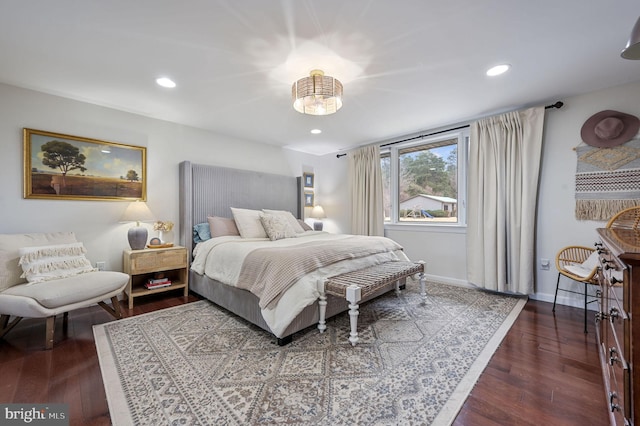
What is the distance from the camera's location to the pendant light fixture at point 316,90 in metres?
2.19

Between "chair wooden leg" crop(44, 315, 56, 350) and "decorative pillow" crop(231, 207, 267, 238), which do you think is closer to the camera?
"chair wooden leg" crop(44, 315, 56, 350)

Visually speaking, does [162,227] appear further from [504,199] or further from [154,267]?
[504,199]

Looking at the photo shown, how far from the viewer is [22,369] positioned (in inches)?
68.9

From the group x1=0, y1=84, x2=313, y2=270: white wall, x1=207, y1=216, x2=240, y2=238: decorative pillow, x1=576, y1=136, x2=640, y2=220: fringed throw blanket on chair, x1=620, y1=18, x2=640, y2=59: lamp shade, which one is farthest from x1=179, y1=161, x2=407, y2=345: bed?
x1=620, y1=18, x2=640, y2=59: lamp shade

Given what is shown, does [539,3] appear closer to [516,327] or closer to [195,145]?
[516,327]

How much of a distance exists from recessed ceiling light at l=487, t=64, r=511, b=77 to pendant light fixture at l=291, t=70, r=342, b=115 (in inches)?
52.9

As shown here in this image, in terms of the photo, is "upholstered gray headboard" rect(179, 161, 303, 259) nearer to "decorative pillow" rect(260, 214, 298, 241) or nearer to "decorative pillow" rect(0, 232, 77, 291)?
"decorative pillow" rect(260, 214, 298, 241)

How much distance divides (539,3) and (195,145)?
3.86m

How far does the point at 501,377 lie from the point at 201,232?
3411 millimetres

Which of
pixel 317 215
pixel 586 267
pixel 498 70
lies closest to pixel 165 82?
pixel 498 70

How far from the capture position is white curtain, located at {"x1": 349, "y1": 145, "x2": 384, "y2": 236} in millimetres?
4453

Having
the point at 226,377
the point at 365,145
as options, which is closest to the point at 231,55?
the point at 226,377

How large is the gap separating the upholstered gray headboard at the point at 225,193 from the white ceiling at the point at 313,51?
3.02 feet

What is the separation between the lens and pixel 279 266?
2156mm
